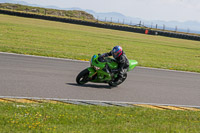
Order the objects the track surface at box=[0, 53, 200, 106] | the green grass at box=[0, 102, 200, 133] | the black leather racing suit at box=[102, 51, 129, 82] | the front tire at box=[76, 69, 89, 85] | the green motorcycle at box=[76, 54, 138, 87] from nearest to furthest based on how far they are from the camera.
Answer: the green grass at box=[0, 102, 200, 133]
the track surface at box=[0, 53, 200, 106]
the green motorcycle at box=[76, 54, 138, 87]
the front tire at box=[76, 69, 89, 85]
the black leather racing suit at box=[102, 51, 129, 82]

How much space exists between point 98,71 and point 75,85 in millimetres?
832

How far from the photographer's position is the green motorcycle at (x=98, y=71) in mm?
9758

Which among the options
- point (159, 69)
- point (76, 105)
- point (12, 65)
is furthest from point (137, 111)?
point (159, 69)

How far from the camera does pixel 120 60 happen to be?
33.0 feet

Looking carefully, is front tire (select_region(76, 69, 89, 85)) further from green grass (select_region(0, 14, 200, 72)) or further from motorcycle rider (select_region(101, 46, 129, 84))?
green grass (select_region(0, 14, 200, 72))

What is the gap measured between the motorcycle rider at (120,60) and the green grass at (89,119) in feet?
8.42

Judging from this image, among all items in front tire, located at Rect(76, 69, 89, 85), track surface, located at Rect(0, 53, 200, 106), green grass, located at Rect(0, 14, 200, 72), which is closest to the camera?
track surface, located at Rect(0, 53, 200, 106)

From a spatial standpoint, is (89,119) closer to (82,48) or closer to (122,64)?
(122,64)

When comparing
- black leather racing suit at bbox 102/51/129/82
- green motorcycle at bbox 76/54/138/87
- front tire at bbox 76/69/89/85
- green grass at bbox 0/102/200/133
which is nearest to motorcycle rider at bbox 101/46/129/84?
black leather racing suit at bbox 102/51/129/82

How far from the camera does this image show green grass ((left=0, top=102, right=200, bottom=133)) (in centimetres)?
551

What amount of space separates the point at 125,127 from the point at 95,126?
0.57m

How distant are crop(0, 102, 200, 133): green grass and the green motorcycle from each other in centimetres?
240

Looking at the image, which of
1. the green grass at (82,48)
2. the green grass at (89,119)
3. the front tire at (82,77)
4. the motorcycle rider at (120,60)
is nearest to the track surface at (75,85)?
the front tire at (82,77)

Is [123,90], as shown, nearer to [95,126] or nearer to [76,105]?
[76,105]
